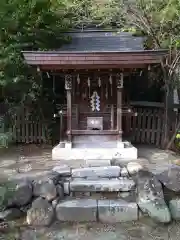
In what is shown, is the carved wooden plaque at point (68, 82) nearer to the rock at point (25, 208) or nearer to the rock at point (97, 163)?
the rock at point (97, 163)

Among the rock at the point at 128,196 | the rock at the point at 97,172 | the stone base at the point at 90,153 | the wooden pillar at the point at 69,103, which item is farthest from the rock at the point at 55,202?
the wooden pillar at the point at 69,103

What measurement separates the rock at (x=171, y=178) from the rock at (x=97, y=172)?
0.95 meters

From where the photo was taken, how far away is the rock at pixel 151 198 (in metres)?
6.23

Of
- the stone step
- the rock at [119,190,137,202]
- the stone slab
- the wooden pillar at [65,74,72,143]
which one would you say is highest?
the wooden pillar at [65,74,72,143]

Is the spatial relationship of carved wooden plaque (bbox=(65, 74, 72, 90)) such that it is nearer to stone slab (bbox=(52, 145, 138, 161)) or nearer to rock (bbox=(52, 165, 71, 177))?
stone slab (bbox=(52, 145, 138, 161))

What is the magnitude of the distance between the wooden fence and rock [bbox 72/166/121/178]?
3.06 metres

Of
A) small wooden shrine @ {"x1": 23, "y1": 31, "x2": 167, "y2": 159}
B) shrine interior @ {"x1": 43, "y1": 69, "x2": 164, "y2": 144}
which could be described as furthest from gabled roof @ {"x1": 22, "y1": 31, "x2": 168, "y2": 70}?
shrine interior @ {"x1": 43, "y1": 69, "x2": 164, "y2": 144}

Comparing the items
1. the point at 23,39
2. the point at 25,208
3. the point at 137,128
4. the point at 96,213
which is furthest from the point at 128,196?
the point at 23,39

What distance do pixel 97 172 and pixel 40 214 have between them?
65.9 inches

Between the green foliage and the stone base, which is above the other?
the green foliage

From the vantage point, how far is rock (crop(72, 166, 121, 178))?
7.27m

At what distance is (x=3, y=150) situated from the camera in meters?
9.85

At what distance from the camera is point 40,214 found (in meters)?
6.25

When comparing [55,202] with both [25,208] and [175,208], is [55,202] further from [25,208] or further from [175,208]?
[175,208]
